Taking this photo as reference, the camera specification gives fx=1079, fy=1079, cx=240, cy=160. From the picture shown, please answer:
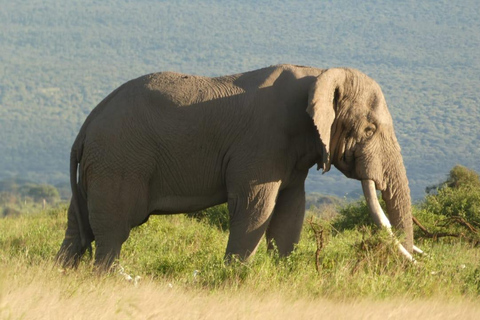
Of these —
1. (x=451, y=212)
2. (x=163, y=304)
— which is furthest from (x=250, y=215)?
(x=451, y=212)

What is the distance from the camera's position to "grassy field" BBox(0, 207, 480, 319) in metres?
7.77

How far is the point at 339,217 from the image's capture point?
18.2 metres

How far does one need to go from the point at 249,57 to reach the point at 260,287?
507ft

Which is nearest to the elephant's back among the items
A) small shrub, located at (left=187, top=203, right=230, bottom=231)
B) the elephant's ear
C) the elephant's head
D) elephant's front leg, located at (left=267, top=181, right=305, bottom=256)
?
the elephant's ear

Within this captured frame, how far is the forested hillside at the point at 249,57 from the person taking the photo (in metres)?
128

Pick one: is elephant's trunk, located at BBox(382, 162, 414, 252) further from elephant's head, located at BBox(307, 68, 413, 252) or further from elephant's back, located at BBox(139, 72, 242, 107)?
elephant's back, located at BBox(139, 72, 242, 107)

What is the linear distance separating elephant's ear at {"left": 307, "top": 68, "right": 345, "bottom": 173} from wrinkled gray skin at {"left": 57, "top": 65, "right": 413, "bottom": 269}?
0.05 feet

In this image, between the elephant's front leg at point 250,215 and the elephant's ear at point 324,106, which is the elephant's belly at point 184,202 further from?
the elephant's ear at point 324,106

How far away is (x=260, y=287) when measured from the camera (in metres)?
9.37

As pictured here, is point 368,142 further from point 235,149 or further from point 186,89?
point 186,89

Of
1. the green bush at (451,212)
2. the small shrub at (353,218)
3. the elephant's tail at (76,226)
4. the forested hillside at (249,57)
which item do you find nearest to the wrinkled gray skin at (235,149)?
the elephant's tail at (76,226)

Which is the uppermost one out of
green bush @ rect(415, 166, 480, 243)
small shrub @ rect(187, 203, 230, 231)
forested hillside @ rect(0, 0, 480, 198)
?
green bush @ rect(415, 166, 480, 243)

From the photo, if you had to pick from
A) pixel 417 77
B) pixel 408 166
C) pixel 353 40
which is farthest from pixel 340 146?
pixel 353 40

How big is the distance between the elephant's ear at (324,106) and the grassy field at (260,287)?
102 centimetres
